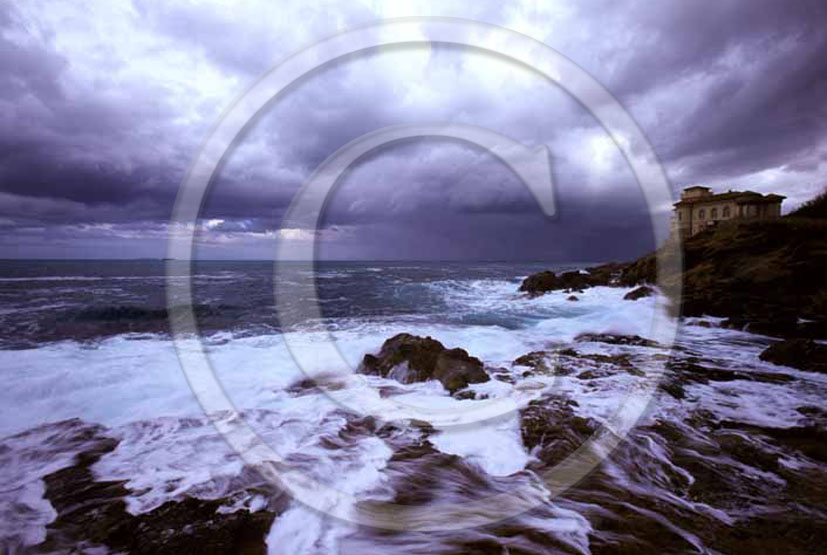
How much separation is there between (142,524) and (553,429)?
408 centimetres

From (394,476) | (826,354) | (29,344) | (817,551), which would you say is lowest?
(29,344)

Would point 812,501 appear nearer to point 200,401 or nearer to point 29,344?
point 200,401

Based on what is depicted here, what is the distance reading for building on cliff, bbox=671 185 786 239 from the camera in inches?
963

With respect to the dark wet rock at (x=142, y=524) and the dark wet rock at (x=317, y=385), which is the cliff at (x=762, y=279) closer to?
the dark wet rock at (x=317, y=385)

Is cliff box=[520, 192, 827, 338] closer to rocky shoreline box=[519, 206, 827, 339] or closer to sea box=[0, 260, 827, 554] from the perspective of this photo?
rocky shoreline box=[519, 206, 827, 339]

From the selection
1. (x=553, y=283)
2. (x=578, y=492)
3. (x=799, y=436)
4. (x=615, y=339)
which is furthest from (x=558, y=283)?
(x=578, y=492)

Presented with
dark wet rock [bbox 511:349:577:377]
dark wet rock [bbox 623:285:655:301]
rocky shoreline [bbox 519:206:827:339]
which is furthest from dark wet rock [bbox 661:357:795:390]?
dark wet rock [bbox 623:285:655:301]

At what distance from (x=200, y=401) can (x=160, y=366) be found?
2695 millimetres

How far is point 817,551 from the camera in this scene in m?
2.37

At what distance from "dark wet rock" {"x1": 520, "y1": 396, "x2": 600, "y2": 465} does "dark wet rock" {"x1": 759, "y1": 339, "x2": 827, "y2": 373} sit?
5188mm

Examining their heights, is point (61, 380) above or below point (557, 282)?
below

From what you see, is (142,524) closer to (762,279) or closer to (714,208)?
(762,279)

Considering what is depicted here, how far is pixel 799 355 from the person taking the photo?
6.75 m

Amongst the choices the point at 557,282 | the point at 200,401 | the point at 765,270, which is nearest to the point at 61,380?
the point at 200,401
